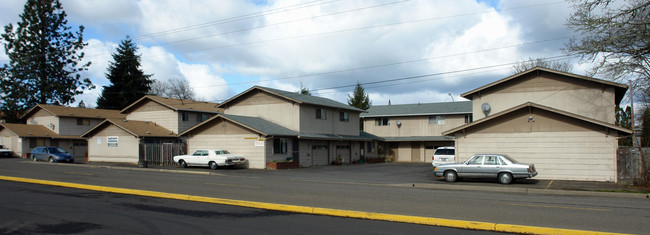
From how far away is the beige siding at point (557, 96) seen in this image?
2884 centimetres

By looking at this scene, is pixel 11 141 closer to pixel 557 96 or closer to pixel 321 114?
pixel 321 114

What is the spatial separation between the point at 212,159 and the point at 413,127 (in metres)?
→ 24.0

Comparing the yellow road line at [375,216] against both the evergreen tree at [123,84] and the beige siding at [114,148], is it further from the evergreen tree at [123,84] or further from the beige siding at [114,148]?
the evergreen tree at [123,84]

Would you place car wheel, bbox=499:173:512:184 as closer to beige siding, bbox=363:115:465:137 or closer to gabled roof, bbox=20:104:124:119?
beige siding, bbox=363:115:465:137

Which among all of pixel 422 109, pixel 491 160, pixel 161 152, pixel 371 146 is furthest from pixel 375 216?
pixel 422 109

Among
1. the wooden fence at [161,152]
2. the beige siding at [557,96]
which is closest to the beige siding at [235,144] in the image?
the wooden fence at [161,152]

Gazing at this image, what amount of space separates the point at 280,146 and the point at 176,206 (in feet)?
72.5

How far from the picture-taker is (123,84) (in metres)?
68.1

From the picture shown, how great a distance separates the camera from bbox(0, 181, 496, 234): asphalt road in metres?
9.52

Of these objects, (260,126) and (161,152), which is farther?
(161,152)

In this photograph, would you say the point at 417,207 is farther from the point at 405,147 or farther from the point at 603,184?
the point at 405,147

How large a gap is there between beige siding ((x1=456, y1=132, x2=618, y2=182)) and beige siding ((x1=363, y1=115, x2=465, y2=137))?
21032 mm

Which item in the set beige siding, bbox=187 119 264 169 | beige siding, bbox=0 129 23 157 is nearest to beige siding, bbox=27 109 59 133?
beige siding, bbox=0 129 23 157

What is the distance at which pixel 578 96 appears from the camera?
29.5m
